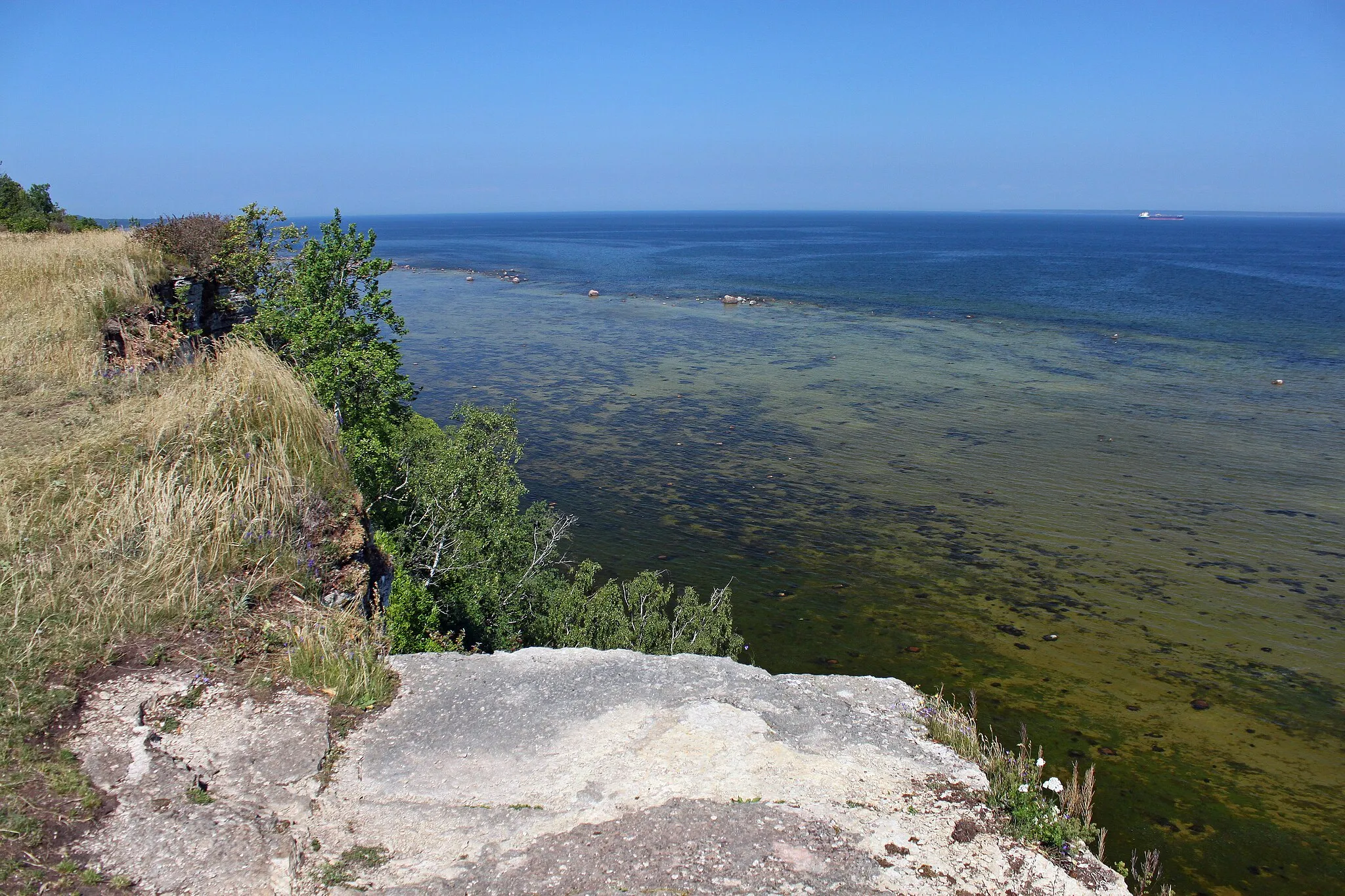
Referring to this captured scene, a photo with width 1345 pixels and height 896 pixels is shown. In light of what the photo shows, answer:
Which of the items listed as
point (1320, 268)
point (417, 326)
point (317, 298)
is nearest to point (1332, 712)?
point (317, 298)

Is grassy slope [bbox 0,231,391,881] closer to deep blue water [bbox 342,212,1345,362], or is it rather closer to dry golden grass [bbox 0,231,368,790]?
dry golden grass [bbox 0,231,368,790]

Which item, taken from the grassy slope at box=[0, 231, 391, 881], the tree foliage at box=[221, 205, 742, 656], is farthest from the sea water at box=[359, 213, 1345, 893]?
the grassy slope at box=[0, 231, 391, 881]

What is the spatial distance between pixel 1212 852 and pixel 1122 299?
A: 65804mm

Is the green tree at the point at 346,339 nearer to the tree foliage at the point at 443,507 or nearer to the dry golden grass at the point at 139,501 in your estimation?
the tree foliage at the point at 443,507

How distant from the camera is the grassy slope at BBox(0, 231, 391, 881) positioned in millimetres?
6242

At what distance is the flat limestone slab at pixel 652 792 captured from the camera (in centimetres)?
560

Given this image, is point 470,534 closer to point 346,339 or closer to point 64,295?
point 346,339

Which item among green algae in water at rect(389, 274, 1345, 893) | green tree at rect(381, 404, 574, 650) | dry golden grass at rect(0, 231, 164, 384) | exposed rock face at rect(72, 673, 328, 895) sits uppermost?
dry golden grass at rect(0, 231, 164, 384)

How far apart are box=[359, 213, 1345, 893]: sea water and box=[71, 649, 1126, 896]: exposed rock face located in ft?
22.8

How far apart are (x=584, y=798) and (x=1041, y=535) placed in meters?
18.5

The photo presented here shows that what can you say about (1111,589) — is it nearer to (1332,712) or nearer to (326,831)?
(1332,712)

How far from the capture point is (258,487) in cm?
873

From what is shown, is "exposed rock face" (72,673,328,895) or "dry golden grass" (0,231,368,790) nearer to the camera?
"exposed rock face" (72,673,328,895)

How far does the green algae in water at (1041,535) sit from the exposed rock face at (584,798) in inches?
281
